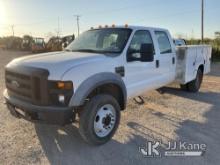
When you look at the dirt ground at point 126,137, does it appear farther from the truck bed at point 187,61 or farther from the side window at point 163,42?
the side window at point 163,42

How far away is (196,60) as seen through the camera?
728 cm

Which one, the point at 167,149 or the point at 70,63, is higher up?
the point at 70,63

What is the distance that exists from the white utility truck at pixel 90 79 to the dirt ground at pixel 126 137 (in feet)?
1.08

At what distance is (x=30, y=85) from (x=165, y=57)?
330 centimetres

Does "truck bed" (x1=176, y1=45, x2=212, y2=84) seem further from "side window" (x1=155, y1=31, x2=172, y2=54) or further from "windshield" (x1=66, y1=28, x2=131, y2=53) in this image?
"windshield" (x1=66, y1=28, x2=131, y2=53)

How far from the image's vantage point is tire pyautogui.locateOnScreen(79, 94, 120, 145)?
11.8ft

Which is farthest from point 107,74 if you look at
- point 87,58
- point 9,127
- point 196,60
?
point 196,60

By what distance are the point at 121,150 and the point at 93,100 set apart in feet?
2.92

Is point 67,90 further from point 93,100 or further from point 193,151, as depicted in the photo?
point 193,151

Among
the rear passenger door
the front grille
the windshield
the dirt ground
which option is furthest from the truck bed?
the front grille

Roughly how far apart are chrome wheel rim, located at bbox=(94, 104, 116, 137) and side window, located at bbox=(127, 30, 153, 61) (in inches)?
44.0

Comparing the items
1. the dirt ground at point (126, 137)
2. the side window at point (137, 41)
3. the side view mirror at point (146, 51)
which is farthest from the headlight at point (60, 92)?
the side view mirror at point (146, 51)

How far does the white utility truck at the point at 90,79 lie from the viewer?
11.0ft

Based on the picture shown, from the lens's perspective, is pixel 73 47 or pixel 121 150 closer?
pixel 121 150
